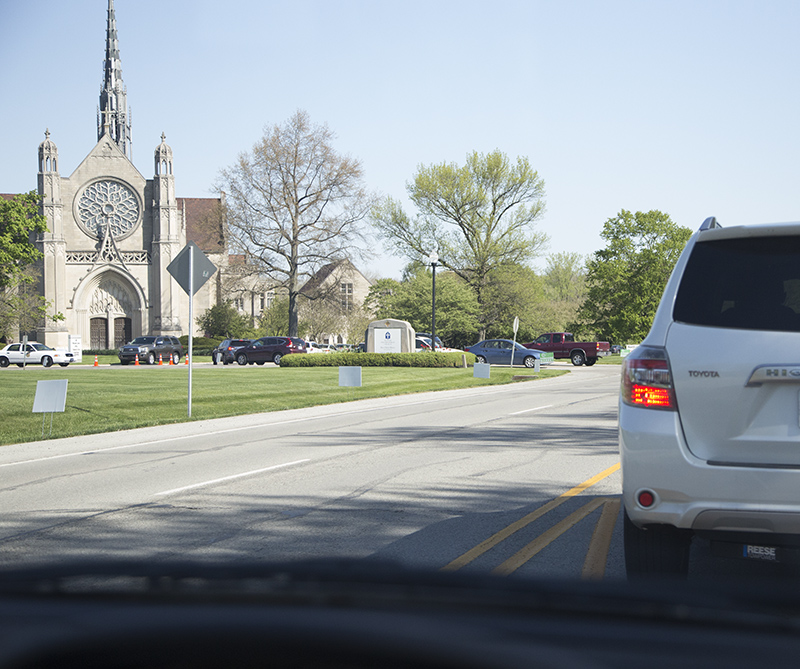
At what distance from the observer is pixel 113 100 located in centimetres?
11288

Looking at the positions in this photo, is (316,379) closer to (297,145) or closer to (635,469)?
(635,469)

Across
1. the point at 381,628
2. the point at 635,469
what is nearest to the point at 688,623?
the point at 381,628

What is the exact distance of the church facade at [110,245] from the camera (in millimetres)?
72438

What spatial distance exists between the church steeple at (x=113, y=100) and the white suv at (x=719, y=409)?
11645 centimetres

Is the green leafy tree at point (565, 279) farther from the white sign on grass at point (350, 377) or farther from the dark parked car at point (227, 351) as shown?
the white sign on grass at point (350, 377)

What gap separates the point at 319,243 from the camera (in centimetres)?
5731

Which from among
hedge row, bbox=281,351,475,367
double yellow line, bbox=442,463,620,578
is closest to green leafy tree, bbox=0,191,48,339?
hedge row, bbox=281,351,475,367

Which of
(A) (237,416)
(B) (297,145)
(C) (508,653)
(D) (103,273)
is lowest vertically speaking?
(A) (237,416)

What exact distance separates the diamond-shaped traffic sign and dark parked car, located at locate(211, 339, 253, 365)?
3317 centimetres

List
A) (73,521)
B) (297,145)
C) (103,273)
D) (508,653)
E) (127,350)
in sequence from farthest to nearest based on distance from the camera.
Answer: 1. (103,273)
2. (297,145)
3. (127,350)
4. (73,521)
5. (508,653)

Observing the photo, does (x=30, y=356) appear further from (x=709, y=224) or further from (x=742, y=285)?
(x=742, y=285)

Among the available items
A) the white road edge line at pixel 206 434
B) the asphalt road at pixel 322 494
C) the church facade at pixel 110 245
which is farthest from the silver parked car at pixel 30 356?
the asphalt road at pixel 322 494

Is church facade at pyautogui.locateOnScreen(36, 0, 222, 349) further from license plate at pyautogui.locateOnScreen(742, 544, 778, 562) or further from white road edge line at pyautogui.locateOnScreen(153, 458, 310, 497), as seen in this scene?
license plate at pyautogui.locateOnScreen(742, 544, 778, 562)

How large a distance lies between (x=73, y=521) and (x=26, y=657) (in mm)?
6278
